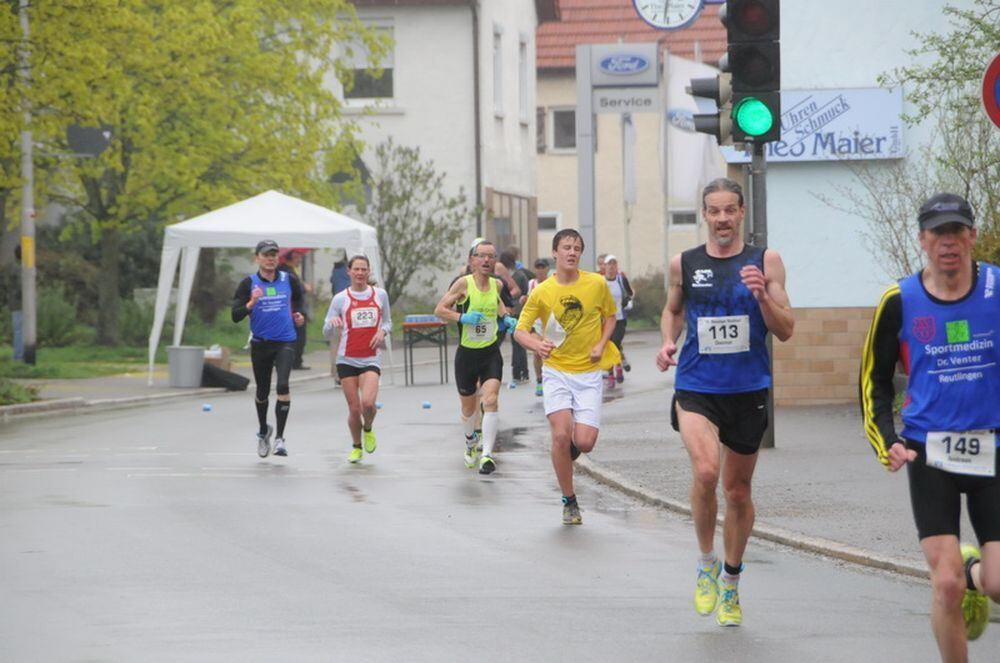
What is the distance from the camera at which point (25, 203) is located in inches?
1129

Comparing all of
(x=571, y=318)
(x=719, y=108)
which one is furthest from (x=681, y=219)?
(x=571, y=318)

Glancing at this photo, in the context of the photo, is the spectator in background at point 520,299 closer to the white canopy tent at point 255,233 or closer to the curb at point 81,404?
the white canopy tent at point 255,233

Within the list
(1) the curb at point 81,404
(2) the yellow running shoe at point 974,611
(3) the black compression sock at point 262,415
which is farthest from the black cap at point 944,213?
(1) the curb at point 81,404

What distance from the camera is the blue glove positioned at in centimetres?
1598

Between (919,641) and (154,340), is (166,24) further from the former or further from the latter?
(919,641)

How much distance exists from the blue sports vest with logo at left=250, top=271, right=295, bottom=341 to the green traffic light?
5.38 metres

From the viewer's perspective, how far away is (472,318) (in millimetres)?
16000

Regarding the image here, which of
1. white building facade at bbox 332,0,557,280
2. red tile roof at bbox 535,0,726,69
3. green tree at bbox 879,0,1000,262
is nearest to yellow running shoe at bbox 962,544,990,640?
green tree at bbox 879,0,1000,262

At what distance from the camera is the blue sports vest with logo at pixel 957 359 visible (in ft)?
21.8

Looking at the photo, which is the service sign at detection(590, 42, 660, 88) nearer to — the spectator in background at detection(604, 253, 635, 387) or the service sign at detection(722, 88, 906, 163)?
the service sign at detection(722, 88, 906, 163)

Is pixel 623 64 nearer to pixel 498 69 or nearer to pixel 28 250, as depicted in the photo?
pixel 28 250

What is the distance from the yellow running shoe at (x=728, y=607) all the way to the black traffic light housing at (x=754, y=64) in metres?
5.72

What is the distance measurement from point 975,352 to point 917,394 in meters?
0.25

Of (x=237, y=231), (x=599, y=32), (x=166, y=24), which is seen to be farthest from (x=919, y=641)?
(x=599, y=32)
